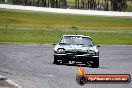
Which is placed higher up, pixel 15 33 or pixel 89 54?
pixel 89 54

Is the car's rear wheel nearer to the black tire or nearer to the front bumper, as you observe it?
the black tire

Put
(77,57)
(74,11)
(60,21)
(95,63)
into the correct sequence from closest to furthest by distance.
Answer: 1. (77,57)
2. (95,63)
3. (60,21)
4. (74,11)

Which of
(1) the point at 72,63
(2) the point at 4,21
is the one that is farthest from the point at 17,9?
(1) the point at 72,63

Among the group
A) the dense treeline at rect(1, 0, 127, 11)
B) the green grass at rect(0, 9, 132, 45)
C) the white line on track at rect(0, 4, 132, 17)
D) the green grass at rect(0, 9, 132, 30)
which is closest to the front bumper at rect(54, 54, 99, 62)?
the green grass at rect(0, 9, 132, 45)

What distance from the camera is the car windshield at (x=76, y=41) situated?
21734mm

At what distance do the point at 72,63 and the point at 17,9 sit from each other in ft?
206

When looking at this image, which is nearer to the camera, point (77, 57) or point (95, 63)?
point (77, 57)

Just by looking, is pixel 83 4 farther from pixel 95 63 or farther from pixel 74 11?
pixel 95 63

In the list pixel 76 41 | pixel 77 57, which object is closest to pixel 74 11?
pixel 76 41

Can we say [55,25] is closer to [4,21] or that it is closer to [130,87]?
[4,21]

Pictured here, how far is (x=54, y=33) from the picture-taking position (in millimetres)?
57312

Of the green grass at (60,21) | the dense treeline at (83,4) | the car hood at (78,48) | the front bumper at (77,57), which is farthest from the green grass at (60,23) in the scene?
the front bumper at (77,57)

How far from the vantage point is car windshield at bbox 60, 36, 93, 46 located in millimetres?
21734

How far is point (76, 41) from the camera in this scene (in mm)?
22078
